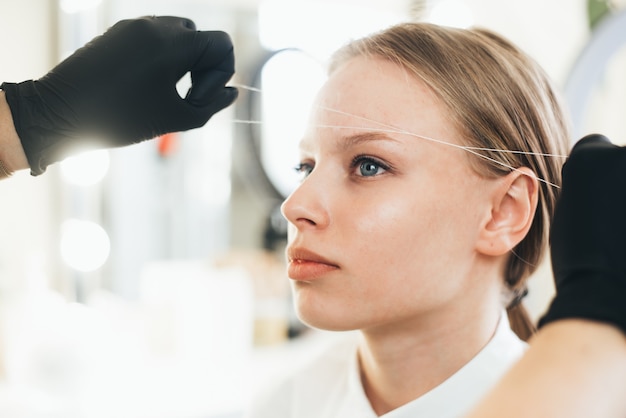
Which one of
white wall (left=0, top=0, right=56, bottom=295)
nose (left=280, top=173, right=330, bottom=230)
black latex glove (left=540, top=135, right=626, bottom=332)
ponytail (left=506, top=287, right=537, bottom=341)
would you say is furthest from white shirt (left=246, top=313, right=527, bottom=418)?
white wall (left=0, top=0, right=56, bottom=295)

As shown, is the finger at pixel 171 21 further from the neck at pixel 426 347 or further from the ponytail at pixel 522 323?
the ponytail at pixel 522 323

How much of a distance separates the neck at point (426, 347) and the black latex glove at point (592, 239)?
1.19 ft

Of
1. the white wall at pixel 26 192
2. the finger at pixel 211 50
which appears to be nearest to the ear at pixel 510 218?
the finger at pixel 211 50

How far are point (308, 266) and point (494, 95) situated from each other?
33 centimetres

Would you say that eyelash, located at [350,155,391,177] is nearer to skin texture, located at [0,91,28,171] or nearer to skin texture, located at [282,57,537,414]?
skin texture, located at [282,57,537,414]

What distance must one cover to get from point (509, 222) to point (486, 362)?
0.63 ft

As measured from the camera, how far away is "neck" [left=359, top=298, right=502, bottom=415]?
845 mm

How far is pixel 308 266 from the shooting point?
792 millimetres

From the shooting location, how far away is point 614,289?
1.41 ft

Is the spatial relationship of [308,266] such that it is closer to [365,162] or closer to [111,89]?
[365,162]

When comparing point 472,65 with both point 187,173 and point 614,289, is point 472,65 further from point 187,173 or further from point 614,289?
point 187,173

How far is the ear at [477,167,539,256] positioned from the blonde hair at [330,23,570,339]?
2 centimetres

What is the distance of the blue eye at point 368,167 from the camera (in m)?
0.80

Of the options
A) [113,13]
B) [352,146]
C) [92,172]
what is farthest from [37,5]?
[352,146]
